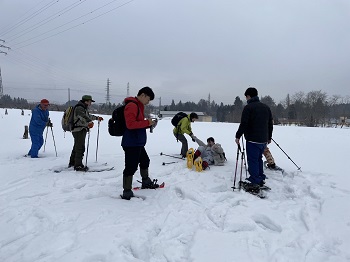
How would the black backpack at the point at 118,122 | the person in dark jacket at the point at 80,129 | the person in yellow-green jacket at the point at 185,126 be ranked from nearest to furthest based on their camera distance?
Answer: the black backpack at the point at 118,122, the person in dark jacket at the point at 80,129, the person in yellow-green jacket at the point at 185,126

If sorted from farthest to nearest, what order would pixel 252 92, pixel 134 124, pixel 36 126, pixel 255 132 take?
pixel 36 126, pixel 252 92, pixel 255 132, pixel 134 124

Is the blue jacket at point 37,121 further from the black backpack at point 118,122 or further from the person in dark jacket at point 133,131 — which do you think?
the person in dark jacket at point 133,131

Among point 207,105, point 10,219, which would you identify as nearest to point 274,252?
point 10,219

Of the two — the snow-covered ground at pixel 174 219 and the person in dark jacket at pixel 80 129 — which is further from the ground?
the person in dark jacket at pixel 80 129

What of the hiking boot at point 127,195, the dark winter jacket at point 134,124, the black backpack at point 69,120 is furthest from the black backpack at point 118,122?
the black backpack at point 69,120

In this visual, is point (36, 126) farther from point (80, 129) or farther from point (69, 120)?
point (80, 129)

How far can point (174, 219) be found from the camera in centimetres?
413

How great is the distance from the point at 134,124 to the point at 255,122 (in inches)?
105

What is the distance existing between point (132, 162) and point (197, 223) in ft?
5.52

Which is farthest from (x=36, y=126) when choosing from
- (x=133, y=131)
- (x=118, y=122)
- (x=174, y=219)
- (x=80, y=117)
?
(x=174, y=219)

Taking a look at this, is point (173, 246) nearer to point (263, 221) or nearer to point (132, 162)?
point (263, 221)

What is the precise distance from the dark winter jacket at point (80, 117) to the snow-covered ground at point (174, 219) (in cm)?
130

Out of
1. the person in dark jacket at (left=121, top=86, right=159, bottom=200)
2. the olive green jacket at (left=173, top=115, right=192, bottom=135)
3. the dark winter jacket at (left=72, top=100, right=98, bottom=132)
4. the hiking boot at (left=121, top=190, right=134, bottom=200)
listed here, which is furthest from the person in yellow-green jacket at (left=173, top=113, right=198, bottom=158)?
the hiking boot at (left=121, top=190, right=134, bottom=200)

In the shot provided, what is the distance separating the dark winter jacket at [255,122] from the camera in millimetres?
5660
